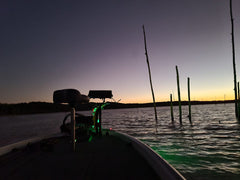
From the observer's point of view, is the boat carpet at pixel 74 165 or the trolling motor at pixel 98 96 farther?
the trolling motor at pixel 98 96

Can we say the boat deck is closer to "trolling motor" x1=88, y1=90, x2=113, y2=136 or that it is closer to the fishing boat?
the fishing boat

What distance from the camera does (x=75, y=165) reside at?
8.81 feet

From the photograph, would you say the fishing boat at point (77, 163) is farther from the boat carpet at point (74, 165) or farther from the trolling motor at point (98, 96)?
the trolling motor at point (98, 96)

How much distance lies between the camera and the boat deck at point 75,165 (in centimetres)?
229

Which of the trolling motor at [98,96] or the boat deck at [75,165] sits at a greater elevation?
the trolling motor at [98,96]

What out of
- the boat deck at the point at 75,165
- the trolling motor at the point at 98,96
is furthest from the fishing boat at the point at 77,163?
the trolling motor at the point at 98,96

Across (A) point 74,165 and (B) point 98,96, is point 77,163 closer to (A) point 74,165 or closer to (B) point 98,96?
(A) point 74,165

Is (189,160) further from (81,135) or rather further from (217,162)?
(81,135)

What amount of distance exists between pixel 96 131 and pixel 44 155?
2.12 meters

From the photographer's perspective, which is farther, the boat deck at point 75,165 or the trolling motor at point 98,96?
the trolling motor at point 98,96

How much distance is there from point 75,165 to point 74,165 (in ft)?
0.06

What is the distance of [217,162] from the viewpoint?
18.0 feet

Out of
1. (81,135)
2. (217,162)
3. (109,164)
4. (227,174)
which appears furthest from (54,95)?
(217,162)

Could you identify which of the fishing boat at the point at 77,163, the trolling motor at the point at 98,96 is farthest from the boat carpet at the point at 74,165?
the trolling motor at the point at 98,96
